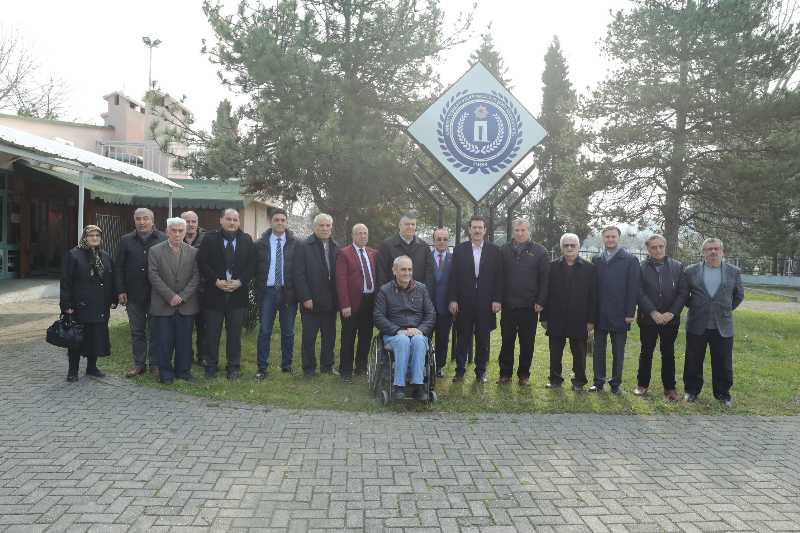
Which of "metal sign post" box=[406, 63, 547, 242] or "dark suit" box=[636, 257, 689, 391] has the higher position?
"metal sign post" box=[406, 63, 547, 242]

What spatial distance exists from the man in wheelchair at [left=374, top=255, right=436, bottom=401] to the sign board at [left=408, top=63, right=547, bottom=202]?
2624 millimetres

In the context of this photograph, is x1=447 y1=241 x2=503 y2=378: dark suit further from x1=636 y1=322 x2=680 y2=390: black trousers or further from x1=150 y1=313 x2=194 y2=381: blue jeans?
x1=150 y1=313 x2=194 y2=381: blue jeans

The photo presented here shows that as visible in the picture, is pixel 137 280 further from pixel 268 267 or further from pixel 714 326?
pixel 714 326

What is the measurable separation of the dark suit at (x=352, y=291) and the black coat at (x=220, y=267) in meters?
1.08

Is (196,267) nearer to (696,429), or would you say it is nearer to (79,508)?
(79,508)

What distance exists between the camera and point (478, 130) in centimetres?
827

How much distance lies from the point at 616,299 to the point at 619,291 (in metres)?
0.10

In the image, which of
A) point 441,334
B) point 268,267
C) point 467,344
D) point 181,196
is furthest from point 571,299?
point 181,196

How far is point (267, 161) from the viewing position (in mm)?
12258

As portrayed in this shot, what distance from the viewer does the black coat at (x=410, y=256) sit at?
263 inches

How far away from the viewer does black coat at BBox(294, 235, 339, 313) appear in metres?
6.71

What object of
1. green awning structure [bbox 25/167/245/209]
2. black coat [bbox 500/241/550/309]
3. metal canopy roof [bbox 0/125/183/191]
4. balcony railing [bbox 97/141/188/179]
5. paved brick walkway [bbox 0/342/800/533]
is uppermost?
balcony railing [bbox 97/141/188/179]

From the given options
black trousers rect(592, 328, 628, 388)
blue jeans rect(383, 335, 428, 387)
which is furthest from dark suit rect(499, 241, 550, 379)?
blue jeans rect(383, 335, 428, 387)

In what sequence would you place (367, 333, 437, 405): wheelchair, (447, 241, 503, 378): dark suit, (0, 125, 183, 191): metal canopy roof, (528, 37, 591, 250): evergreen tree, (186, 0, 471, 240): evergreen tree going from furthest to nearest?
1. (528, 37, 591, 250): evergreen tree
2. (186, 0, 471, 240): evergreen tree
3. (0, 125, 183, 191): metal canopy roof
4. (447, 241, 503, 378): dark suit
5. (367, 333, 437, 405): wheelchair
